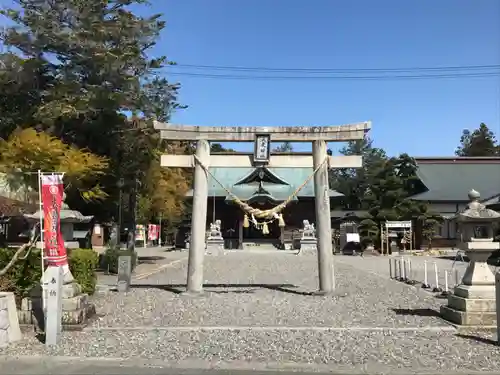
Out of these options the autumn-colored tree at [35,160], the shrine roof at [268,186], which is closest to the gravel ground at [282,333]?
the autumn-colored tree at [35,160]

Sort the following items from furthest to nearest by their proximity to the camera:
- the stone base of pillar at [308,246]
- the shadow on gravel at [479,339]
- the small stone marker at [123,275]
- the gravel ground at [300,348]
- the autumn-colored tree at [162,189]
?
the stone base of pillar at [308,246], the autumn-colored tree at [162,189], the small stone marker at [123,275], the shadow on gravel at [479,339], the gravel ground at [300,348]

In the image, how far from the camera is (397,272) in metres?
19.6

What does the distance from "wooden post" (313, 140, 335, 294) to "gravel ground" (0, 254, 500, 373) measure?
22.3 inches

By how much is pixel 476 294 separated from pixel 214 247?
25.6 meters

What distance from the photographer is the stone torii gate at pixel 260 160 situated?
41.2 ft

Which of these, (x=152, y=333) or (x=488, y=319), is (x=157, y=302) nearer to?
(x=152, y=333)

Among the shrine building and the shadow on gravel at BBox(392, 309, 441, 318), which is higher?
the shrine building

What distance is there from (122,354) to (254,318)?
3250 millimetres

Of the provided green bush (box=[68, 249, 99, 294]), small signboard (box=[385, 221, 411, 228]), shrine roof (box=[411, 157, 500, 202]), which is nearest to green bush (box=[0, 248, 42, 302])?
green bush (box=[68, 249, 99, 294])

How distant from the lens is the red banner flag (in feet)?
27.8

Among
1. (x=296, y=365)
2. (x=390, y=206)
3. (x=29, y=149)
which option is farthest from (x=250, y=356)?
(x=390, y=206)

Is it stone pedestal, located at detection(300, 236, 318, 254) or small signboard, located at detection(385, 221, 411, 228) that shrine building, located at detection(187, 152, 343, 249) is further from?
small signboard, located at detection(385, 221, 411, 228)

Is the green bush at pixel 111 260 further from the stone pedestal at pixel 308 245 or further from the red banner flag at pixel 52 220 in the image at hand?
the stone pedestal at pixel 308 245

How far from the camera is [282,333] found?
8.20 metres
